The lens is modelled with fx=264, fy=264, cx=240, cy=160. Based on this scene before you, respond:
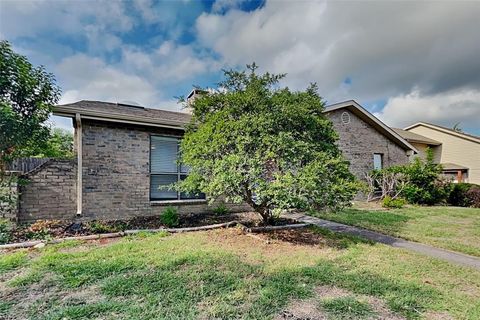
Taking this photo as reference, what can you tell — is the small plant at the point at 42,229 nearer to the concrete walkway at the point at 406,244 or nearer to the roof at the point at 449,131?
the concrete walkway at the point at 406,244

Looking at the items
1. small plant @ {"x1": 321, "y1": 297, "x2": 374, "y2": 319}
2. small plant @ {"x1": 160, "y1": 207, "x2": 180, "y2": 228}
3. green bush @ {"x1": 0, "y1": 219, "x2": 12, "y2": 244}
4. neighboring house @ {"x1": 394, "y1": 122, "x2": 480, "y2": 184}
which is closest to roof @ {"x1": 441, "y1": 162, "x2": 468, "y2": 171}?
neighboring house @ {"x1": 394, "y1": 122, "x2": 480, "y2": 184}


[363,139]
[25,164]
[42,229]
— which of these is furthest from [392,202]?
[25,164]

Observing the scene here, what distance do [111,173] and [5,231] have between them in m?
2.53

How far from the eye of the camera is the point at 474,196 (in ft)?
43.3

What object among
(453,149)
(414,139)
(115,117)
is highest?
(414,139)

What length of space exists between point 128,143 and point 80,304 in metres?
5.38

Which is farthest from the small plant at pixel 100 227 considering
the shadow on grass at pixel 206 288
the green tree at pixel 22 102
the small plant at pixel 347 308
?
the small plant at pixel 347 308

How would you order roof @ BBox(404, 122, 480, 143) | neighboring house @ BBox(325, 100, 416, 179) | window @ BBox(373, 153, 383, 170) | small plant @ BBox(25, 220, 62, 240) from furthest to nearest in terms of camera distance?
A: roof @ BBox(404, 122, 480, 143) → window @ BBox(373, 153, 383, 170) → neighboring house @ BBox(325, 100, 416, 179) → small plant @ BBox(25, 220, 62, 240)

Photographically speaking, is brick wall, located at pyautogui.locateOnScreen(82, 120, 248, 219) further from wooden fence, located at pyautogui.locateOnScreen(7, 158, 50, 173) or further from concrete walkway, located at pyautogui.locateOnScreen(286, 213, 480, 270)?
concrete walkway, located at pyautogui.locateOnScreen(286, 213, 480, 270)

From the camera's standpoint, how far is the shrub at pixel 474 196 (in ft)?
42.8

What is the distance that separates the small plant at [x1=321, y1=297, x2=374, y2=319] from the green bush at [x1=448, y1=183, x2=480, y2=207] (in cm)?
1443

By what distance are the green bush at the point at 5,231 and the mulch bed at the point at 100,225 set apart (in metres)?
0.05

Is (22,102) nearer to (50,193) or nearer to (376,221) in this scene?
(50,193)

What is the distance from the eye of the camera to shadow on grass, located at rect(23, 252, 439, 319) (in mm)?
2811
